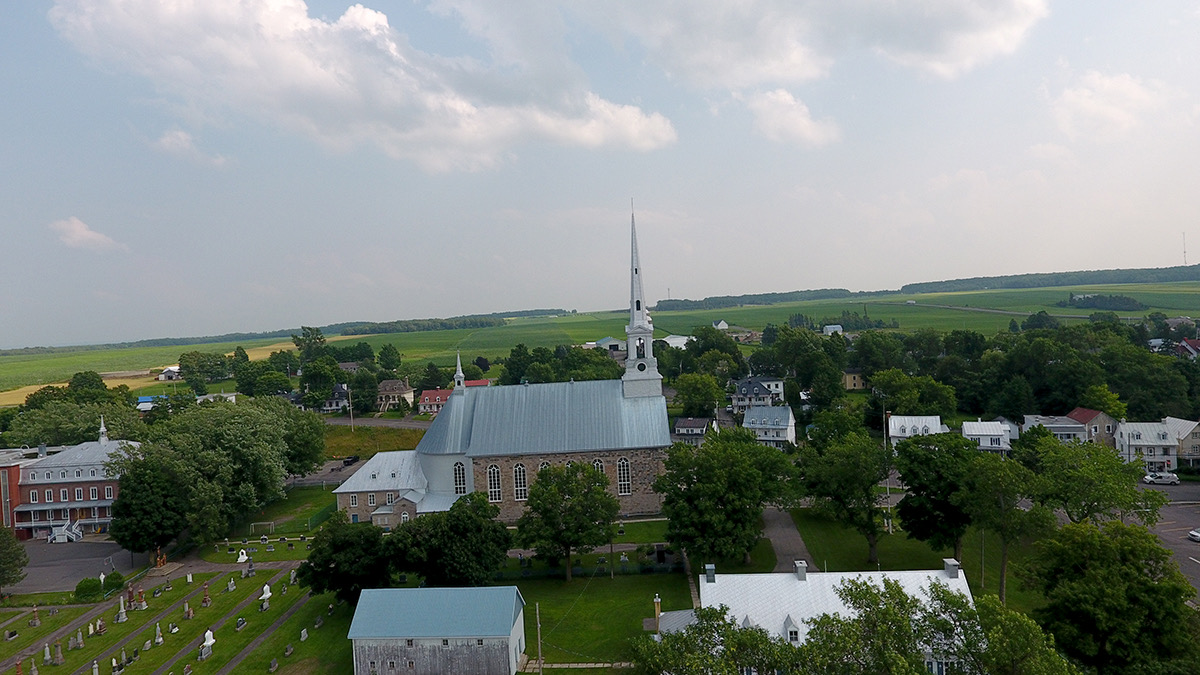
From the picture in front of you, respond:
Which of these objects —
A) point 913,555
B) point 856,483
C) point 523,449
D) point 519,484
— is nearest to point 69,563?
point 519,484

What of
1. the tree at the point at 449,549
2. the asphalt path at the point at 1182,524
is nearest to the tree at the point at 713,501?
the tree at the point at 449,549

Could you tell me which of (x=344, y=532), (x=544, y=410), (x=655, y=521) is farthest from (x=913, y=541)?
(x=344, y=532)

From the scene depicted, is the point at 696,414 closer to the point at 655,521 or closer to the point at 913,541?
the point at 655,521

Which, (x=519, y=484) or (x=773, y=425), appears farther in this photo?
(x=773, y=425)

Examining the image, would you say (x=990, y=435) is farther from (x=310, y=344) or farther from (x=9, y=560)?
(x=310, y=344)

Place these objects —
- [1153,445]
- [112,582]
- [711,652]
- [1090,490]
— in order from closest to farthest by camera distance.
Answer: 1. [711,652]
2. [1090,490]
3. [112,582]
4. [1153,445]

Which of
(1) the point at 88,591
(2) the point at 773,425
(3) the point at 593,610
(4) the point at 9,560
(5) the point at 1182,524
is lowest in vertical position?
(5) the point at 1182,524
